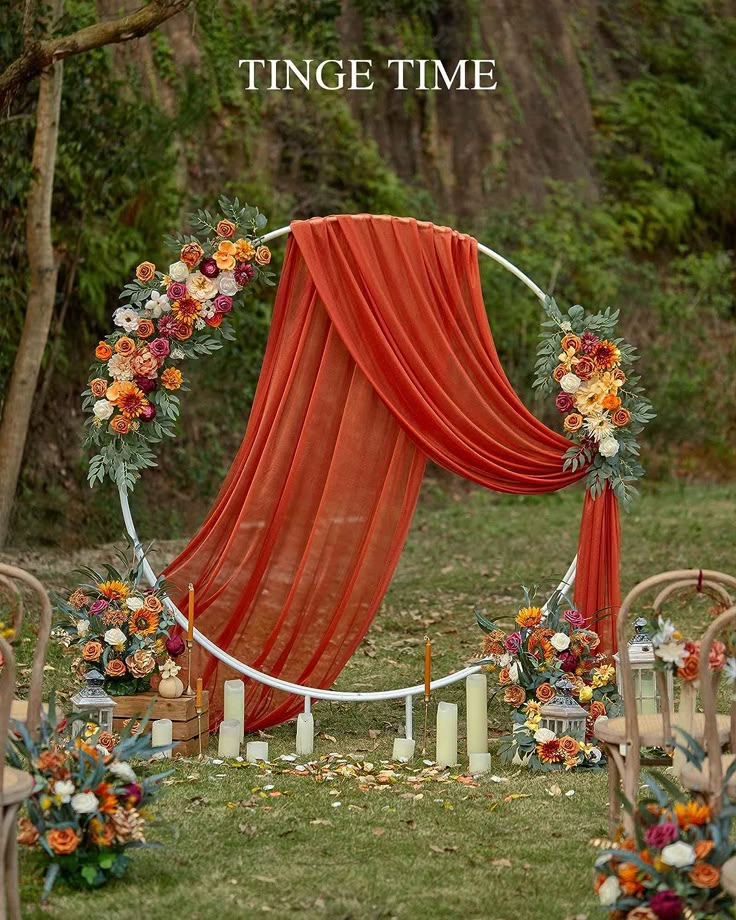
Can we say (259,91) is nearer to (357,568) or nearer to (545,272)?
(545,272)

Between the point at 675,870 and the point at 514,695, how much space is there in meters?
1.85

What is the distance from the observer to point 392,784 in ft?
15.2

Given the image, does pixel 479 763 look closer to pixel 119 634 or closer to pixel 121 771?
pixel 119 634

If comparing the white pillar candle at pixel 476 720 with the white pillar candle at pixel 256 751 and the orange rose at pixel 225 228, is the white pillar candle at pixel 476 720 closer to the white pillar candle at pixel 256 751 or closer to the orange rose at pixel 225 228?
the white pillar candle at pixel 256 751

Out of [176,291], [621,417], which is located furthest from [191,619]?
[621,417]

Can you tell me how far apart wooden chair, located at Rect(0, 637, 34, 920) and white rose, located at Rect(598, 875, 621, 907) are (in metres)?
1.34

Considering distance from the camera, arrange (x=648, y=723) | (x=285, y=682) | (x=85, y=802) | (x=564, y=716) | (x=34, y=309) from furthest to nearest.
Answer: (x=34, y=309)
(x=285, y=682)
(x=564, y=716)
(x=648, y=723)
(x=85, y=802)

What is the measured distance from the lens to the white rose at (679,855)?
3.07 metres

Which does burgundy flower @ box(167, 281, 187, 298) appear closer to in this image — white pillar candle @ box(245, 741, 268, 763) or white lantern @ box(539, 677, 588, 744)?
white pillar candle @ box(245, 741, 268, 763)

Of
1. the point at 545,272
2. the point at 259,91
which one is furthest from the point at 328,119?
the point at 545,272

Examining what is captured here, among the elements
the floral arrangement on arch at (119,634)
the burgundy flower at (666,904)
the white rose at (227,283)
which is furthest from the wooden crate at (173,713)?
the burgundy flower at (666,904)

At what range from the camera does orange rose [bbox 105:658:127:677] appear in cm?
495

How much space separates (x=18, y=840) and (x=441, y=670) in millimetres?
3137

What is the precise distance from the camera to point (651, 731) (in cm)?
378
